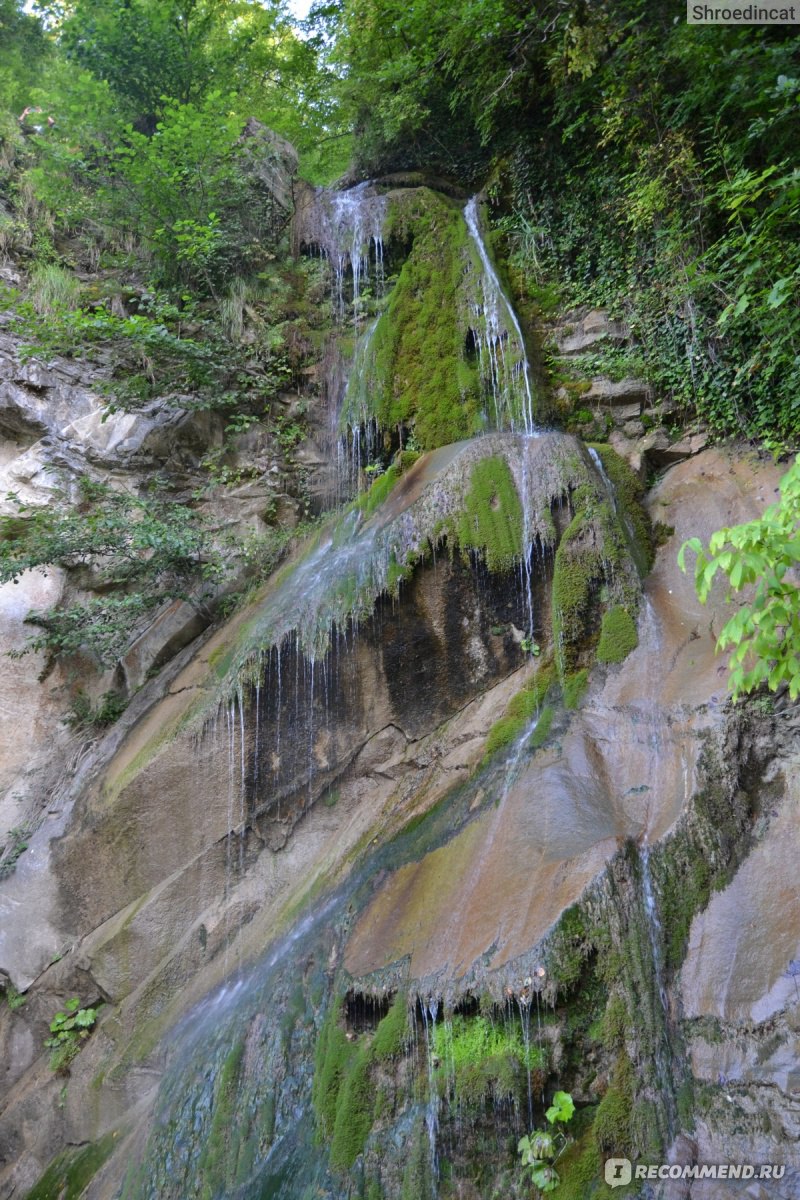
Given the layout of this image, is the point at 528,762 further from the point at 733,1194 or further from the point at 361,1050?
the point at 733,1194

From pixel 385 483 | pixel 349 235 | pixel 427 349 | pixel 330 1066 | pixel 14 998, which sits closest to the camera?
pixel 330 1066

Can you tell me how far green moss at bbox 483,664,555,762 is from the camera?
5840 millimetres

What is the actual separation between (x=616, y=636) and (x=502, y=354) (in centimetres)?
393

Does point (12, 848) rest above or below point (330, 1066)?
above

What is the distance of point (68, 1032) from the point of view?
6.67 metres

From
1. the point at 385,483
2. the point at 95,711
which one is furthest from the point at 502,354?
the point at 95,711

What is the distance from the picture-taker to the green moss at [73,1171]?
5500 mm

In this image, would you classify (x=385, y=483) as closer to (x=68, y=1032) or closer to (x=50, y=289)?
(x=68, y=1032)

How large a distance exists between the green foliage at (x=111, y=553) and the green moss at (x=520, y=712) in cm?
382

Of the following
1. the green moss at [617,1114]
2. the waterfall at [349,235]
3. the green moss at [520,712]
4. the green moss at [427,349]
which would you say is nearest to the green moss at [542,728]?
the green moss at [520,712]

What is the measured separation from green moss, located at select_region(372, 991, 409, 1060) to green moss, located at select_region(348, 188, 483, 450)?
5.51 meters

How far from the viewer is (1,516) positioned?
876 cm

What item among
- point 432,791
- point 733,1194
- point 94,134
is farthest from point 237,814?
point 94,134

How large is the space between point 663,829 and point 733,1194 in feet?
5.76
